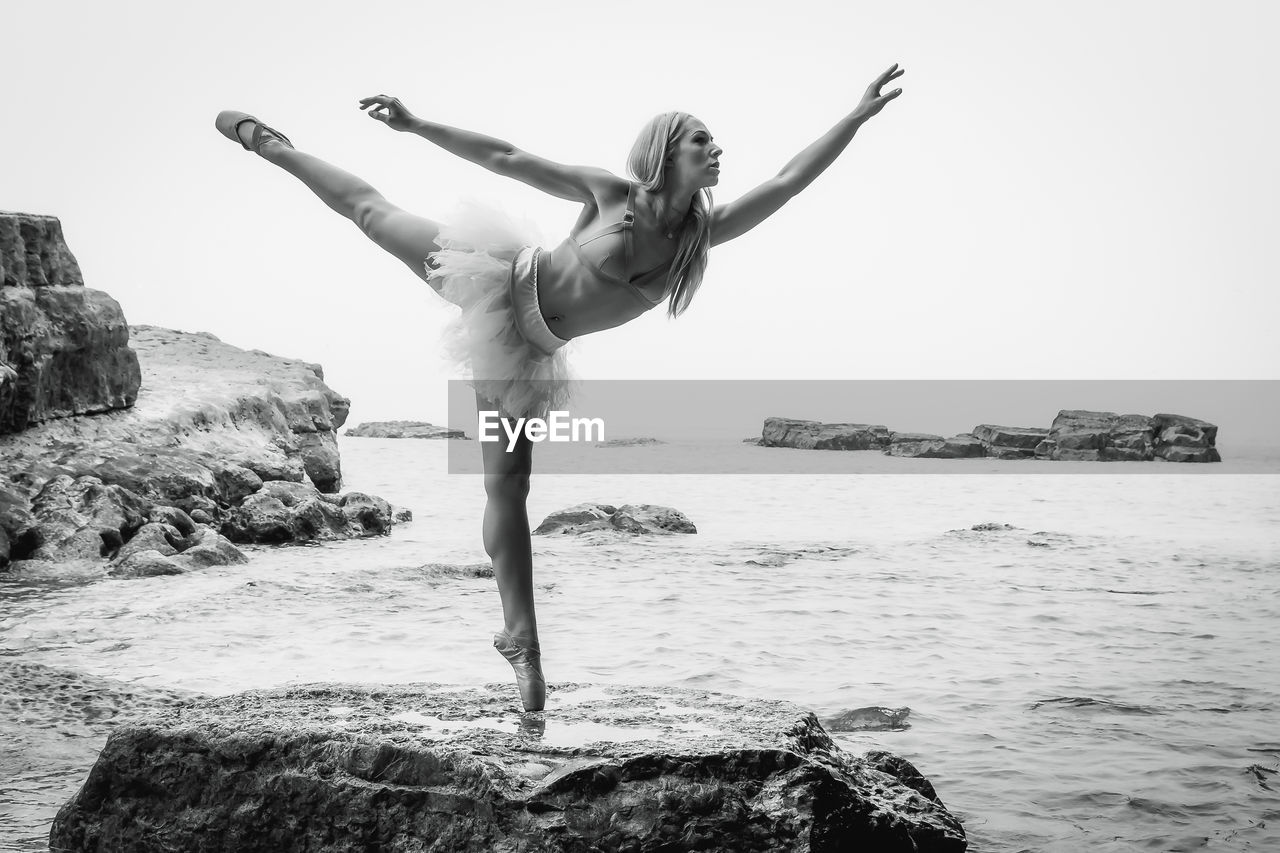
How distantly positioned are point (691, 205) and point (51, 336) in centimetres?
916

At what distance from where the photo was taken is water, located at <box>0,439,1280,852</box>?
4680 mm

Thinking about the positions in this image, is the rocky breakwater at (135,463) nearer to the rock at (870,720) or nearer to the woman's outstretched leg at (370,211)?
the woman's outstretched leg at (370,211)

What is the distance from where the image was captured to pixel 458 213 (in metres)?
4.13

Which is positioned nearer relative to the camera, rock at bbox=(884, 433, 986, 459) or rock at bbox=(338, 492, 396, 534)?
rock at bbox=(338, 492, 396, 534)

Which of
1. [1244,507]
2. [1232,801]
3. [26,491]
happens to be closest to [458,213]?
[1232,801]

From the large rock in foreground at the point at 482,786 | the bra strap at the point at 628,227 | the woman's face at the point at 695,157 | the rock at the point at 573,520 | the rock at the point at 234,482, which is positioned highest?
the woman's face at the point at 695,157

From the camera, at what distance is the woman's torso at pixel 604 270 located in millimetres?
3820

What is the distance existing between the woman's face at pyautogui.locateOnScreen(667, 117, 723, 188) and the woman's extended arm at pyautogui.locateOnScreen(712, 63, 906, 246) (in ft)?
0.62

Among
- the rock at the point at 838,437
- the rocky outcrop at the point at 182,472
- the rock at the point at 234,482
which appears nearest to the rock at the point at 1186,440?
the rock at the point at 838,437

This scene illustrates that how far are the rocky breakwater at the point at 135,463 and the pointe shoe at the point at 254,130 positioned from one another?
5589mm

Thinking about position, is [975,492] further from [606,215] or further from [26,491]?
[606,215]

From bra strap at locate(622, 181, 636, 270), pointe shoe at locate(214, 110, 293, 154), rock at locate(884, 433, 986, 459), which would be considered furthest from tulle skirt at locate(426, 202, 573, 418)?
rock at locate(884, 433, 986, 459)

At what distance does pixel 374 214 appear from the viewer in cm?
411

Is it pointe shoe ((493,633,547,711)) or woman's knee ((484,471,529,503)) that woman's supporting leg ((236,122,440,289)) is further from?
pointe shoe ((493,633,547,711))
